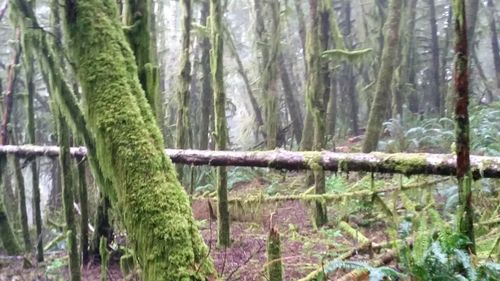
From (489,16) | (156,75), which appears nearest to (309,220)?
(156,75)

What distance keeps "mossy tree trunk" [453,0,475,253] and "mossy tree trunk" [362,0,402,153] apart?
7985mm

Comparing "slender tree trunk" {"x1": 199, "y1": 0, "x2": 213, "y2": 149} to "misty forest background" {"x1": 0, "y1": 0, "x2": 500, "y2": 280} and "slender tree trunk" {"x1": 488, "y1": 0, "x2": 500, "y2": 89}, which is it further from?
"slender tree trunk" {"x1": 488, "y1": 0, "x2": 500, "y2": 89}

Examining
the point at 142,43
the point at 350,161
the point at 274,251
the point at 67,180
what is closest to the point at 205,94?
the point at 67,180

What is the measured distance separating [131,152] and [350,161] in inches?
113

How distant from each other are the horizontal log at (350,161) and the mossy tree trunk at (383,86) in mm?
5571

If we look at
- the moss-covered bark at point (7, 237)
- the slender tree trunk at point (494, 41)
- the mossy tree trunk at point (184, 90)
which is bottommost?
the moss-covered bark at point (7, 237)

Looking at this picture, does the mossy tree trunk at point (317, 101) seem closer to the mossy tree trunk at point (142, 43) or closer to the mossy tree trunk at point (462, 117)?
the mossy tree trunk at point (142, 43)

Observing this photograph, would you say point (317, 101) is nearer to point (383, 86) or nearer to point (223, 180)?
point (223, 180)

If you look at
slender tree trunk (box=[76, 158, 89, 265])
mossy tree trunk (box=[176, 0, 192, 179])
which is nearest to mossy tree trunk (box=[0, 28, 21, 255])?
slender tree trunk (box=[76, 158, 89, 265])

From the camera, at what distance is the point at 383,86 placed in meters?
11.8

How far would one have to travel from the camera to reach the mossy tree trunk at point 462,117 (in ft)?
11.8

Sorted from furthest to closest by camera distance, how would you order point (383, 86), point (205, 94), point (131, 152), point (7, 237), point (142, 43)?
point (205, 94) < point (383, 86) < point (7, 237) < point (142, 43) < point (131, 152)

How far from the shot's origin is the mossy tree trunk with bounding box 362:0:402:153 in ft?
38.3

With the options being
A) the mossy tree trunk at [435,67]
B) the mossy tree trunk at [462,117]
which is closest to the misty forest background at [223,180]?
the mossy tree trunk at [462,117]
